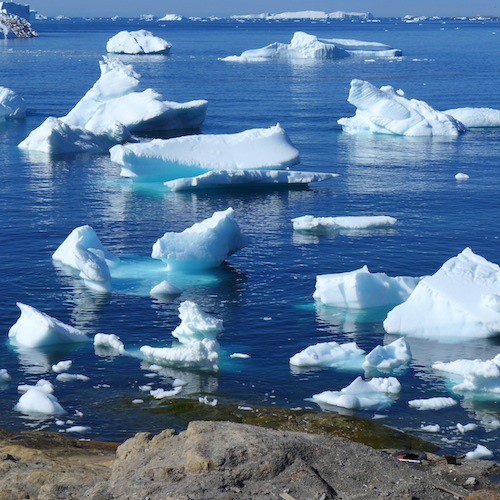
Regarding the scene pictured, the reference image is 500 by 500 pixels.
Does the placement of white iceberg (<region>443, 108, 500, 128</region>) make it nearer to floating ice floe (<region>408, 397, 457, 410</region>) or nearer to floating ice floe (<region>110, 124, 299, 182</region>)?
floating ice floe (<region>110, 124, 299, 182</region>)

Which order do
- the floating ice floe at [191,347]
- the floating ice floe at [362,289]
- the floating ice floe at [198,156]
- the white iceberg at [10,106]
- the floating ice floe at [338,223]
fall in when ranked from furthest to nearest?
1. the white iceberg at [10,106]
2. the floating ice floe at [198,156]
3. the floating ice floe at [338,223]
4. the floating ice floe at [362,289]
5. the floating ice floe at [191,347]

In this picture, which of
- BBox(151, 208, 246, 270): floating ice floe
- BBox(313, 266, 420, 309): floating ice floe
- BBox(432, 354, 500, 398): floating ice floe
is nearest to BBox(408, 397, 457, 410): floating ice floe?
BBox(432, 354, 500, 398): floating ice floe

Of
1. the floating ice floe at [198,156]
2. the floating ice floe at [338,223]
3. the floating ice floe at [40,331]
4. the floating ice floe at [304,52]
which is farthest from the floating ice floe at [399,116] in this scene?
the floating ice floe at [304,52]

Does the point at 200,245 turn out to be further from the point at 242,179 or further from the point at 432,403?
the point at 242,179

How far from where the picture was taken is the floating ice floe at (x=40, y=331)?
1852cm

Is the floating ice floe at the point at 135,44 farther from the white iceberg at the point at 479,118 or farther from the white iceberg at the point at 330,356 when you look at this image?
the white iceberg at the point at 330,356

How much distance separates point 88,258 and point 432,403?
358 inches

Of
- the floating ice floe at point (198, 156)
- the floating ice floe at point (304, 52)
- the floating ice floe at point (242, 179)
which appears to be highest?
the floating ice floe at point (304, 52)

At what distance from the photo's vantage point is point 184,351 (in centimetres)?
1758

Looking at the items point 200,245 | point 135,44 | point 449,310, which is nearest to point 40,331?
point 200,245

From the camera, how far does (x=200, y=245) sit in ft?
75.1

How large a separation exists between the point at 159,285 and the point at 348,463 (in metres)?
11.5

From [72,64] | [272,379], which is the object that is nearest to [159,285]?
[272,379]

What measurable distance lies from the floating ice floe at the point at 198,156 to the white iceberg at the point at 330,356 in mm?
15083
